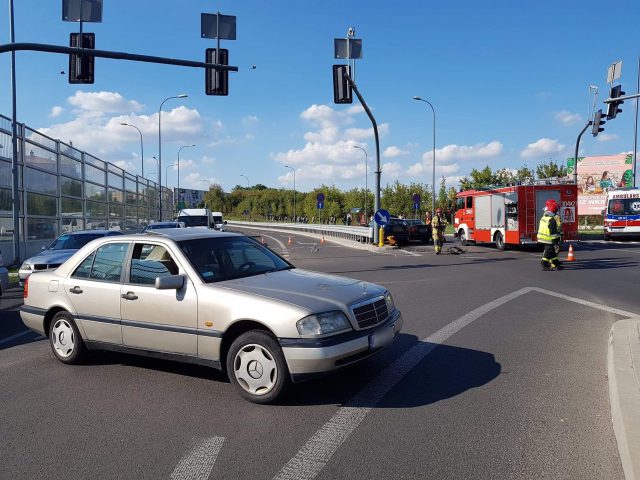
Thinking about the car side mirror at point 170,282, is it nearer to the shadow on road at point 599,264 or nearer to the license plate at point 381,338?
the license plate at point 381,338

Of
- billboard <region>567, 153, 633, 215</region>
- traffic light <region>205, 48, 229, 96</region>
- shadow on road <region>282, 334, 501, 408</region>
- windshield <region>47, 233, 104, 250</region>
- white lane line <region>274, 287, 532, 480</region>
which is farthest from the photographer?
billboard <region>567, 153, 633, 215</region>

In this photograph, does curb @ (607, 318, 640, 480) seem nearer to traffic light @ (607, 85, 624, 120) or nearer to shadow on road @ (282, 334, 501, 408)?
shadow on road @ (282, 334, 501, 408)

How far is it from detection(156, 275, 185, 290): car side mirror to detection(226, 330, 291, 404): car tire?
79cm

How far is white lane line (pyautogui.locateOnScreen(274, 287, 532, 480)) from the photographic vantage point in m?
3.55

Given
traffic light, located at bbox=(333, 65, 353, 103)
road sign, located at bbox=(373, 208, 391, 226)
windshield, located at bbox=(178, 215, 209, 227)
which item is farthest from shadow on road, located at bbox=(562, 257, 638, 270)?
windshield, located at bbox=(178, 215, 209, 227)

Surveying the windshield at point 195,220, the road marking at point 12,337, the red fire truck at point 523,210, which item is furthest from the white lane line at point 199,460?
the windshield at point 195,220

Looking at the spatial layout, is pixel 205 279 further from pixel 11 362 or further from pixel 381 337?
pixel 11 362

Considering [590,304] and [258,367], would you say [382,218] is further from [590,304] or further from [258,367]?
[258,367]

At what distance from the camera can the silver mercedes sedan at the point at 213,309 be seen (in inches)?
182

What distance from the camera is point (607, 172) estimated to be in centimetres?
6481

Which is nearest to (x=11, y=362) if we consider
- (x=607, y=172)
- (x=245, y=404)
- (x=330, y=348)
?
(x=245, y=404)

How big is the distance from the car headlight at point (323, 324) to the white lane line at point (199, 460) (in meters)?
1.08

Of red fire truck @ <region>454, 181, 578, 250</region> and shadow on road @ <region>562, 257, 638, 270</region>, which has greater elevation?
red fire truck @ <region>454, 181, 578, 250</region>

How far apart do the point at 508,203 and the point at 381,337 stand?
19.5 metres
